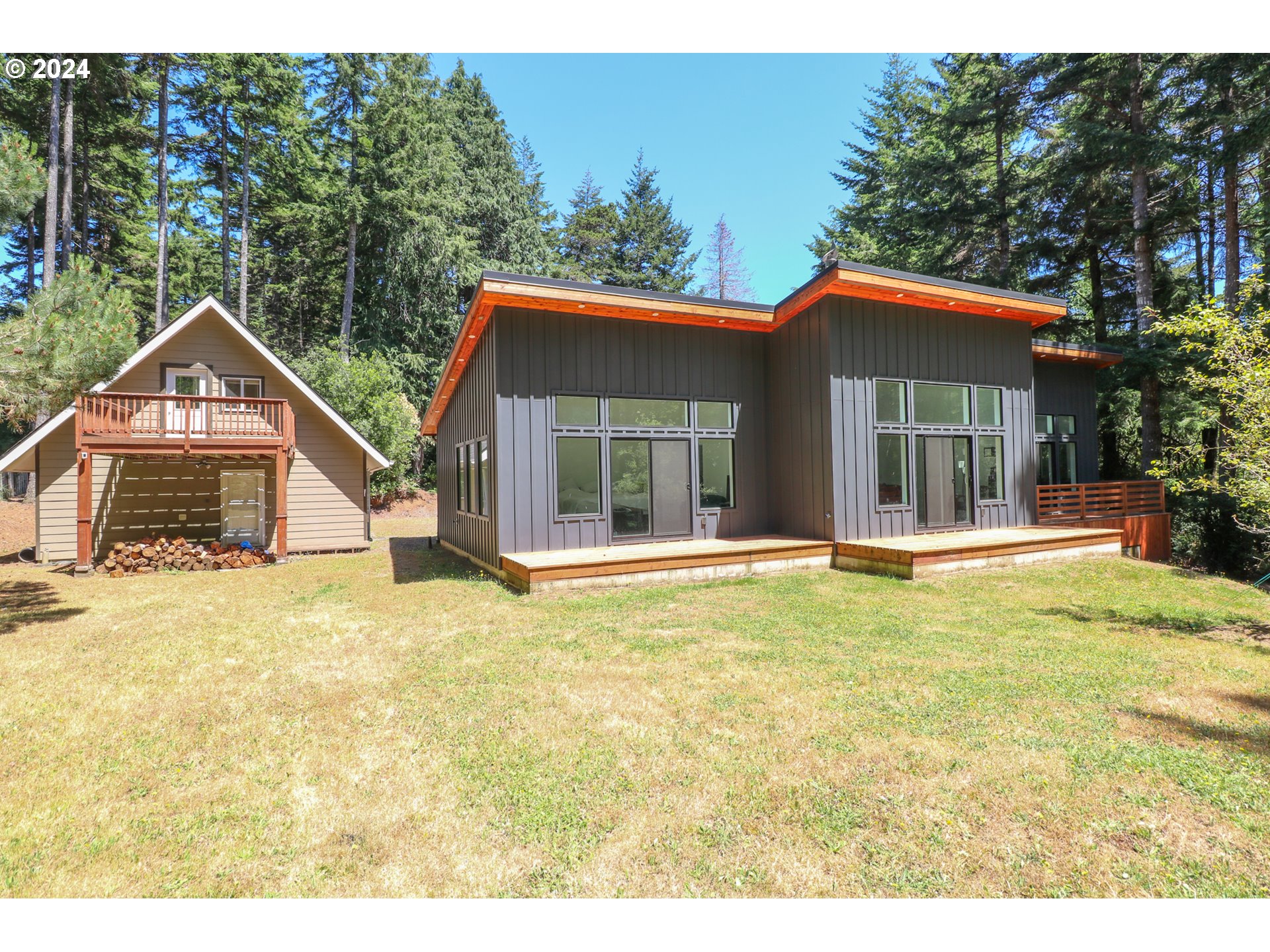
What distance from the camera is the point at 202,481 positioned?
12.0 m

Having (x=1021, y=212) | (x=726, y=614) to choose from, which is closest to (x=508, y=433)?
(x=726, y=614)

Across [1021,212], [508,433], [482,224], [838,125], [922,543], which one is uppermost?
[838,125]

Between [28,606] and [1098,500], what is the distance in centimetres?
1826

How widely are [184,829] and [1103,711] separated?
495cm

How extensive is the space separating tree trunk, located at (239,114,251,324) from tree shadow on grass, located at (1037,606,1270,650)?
87.0 ft

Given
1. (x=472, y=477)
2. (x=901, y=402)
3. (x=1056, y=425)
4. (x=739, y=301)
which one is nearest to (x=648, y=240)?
(x=1056, y=425)

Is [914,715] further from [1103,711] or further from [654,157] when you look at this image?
[654,157]

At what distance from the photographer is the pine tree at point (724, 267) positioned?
3422cm

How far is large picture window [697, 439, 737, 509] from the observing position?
9297 millimetres

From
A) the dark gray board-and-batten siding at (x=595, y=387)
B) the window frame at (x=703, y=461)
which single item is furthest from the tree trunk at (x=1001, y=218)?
the window frame at (x=703, y=461)

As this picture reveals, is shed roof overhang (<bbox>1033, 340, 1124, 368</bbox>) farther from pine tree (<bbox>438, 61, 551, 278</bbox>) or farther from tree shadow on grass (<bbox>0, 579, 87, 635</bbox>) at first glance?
pine tree (<bbox>438, 61, 551, 278</bbox>)

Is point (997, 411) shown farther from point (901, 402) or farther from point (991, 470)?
point (901, 402)

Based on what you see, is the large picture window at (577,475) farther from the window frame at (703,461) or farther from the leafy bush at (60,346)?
the leafy bush at (60,346)
